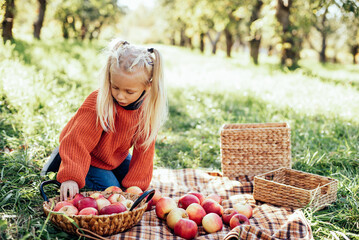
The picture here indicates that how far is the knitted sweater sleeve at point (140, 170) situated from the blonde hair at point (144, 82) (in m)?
0.08

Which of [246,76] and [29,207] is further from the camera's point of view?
[246,76]

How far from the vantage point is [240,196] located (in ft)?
10.7

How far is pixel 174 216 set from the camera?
252cm

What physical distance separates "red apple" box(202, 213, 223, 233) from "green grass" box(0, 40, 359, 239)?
2.48 ft

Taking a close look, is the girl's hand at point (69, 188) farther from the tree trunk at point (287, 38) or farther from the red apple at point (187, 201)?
the tree trunk at point (287, 38)

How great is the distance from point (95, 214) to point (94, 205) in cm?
8

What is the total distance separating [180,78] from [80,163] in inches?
293

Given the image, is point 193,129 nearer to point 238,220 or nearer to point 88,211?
point 238,220

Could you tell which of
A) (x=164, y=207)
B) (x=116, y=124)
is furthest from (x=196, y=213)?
(x=116, y=124)

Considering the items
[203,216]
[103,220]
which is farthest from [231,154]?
[103,220]

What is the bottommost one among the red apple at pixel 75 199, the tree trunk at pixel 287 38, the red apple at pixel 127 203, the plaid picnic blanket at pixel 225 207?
the plaid picnic blanket at pixel 225 207

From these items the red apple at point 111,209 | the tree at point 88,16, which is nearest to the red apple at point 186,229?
the red apple at point 111,209

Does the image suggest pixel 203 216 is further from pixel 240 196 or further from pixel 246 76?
pixel 246 76

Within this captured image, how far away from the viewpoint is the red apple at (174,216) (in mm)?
2507
